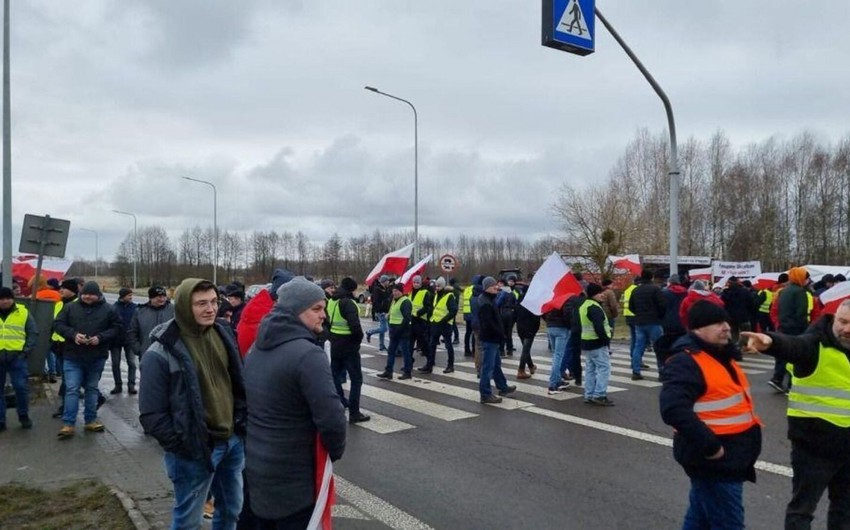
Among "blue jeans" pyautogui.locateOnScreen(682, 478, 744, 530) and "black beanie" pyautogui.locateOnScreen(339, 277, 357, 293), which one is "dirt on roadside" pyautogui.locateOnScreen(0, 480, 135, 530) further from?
"black beanie" pyautogui.locateOnScreen(339, 277, 357, 293)

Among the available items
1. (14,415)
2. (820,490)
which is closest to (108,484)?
(14,415)

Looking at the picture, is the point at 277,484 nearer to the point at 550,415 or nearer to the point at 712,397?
the point at 712,397

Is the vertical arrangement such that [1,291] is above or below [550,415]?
above

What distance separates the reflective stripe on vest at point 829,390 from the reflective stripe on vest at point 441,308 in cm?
948

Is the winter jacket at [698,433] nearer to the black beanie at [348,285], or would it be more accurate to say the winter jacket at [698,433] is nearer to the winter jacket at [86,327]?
the black beanie at [348,285]

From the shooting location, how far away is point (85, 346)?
7.57m

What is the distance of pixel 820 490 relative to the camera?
3.75 metres

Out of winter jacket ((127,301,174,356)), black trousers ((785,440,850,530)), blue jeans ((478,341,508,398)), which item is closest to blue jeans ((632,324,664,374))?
blue jeans ((478,341,508,398))

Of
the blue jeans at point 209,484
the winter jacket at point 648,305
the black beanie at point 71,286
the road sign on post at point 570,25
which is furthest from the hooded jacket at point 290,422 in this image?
the winter jacket at point 648,305

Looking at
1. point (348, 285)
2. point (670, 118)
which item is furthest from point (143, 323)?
point (670, 118)

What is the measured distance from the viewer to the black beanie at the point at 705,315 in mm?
3492

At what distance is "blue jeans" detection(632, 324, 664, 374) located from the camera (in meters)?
11.3

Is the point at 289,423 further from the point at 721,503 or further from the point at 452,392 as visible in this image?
the point at 452,392

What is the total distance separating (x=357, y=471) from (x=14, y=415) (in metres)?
5.43
